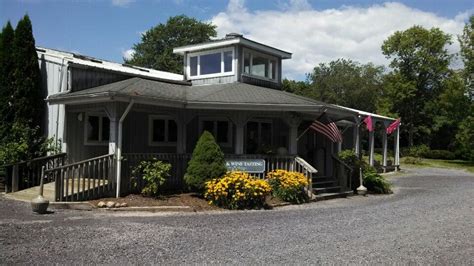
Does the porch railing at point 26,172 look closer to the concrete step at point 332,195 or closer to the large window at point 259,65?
the large window at point 259,65

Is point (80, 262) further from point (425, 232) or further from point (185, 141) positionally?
point (185, 141)

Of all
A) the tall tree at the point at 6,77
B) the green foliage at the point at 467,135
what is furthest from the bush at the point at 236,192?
the green foliage at the point at 467,135

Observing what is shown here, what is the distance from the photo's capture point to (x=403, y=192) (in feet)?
59.3

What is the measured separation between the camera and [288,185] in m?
14.0

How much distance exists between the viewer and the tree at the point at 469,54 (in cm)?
4334

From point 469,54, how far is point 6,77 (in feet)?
134

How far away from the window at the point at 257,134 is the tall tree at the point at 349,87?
39.8 meters

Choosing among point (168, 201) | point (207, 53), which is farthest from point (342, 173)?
point (207, 53)

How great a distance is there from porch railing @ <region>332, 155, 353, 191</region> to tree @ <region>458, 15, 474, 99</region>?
→ 106ft

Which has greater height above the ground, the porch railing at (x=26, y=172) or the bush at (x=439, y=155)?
the bush at (x=439, y=155)

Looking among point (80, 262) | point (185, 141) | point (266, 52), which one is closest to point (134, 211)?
point (185, 141)

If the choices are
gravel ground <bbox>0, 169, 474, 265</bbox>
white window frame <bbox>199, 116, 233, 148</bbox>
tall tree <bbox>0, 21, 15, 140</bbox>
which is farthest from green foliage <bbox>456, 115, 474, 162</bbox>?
tall tree <bbox>0, 21, 15, 140</bbox>

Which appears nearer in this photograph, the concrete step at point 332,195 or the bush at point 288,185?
the bush at point 288,185

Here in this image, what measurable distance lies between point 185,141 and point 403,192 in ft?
29.3
